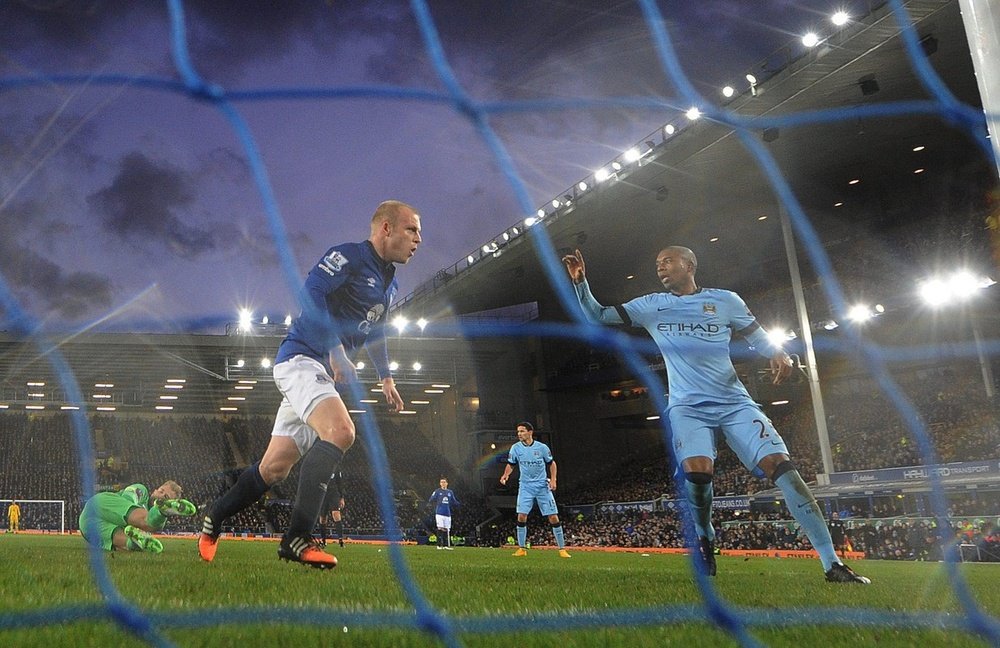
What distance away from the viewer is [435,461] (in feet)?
98.2

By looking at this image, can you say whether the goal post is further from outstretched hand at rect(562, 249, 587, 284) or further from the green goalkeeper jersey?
outstretched hand at rect(562, 249, 587, 284)

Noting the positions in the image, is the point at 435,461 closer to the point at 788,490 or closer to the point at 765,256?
the point at 765,256

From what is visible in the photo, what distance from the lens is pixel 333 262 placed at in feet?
10.6

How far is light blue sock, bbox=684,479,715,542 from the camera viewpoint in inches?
164

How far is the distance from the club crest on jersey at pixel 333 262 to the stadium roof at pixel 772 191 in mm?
12920

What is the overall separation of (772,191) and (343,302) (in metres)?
17.6

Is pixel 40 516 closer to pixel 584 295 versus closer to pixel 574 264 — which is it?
pixel 584 295

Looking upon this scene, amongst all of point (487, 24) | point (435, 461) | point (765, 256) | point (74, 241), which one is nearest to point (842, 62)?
point (765, 256)

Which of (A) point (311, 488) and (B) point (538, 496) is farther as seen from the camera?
(B) point (538, 496)

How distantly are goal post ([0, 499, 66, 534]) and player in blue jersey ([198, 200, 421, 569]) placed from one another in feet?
69.2

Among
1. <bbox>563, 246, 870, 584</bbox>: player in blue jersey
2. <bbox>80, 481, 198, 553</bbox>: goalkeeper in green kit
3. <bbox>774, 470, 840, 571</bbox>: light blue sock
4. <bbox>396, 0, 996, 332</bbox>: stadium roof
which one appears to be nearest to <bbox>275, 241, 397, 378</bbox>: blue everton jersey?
<bbox>563, 246, 870, 584</bbox>: player in blue jersey

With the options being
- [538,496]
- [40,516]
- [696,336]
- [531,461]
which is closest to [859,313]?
[538,496]

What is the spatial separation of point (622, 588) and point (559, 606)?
→ 46.6 inches

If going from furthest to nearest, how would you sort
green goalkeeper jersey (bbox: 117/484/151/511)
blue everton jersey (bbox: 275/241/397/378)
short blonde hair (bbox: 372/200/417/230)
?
1. green goalkeeper jersey (bbox: 117/484/151/511)
2. short blonde hair (bbox: 372/200/417/230)
3. blue everton jersey (bbox: 275/241/397/378)
